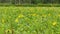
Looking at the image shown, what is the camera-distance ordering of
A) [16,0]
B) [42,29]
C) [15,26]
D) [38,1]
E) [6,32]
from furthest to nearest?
[38,1] < [16,0] < [15,26] < [42,29] < [6,32]

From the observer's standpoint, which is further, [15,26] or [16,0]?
[16,0]

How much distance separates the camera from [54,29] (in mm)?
2848

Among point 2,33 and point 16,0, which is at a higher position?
point 2,33

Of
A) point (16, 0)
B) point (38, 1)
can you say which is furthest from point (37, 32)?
point (38, 1)

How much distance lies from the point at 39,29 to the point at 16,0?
91.2 feet

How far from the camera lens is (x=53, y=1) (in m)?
33.8

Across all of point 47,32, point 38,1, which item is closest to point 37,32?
point 47,32

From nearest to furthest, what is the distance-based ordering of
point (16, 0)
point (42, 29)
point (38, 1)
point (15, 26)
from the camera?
point (42, 29) < point (15, 26) < point (16, 0) < point (38, 1)

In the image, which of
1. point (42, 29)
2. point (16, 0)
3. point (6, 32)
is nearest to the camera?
point (6, 32)

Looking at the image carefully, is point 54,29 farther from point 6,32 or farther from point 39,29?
point 6,32

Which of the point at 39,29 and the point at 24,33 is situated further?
the point at 39,29

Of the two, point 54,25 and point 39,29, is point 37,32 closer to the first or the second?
point 39,29

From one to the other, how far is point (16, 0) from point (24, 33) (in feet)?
92.0

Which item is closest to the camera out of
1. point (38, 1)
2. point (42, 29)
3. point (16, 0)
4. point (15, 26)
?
point (42, 29)
